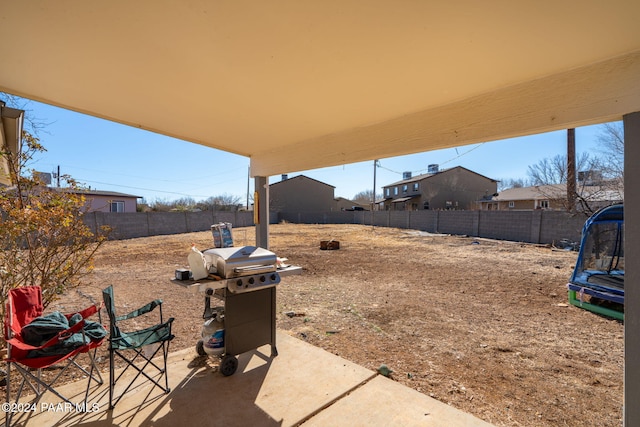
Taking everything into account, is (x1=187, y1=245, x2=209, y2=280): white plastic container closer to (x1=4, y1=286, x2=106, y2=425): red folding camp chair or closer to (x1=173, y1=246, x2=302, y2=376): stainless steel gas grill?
(x1=173, y1=246, x2=302, y2=376): stainless steel gas grill

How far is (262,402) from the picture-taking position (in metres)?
2.10

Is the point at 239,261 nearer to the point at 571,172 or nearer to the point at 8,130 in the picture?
the point at 8,130

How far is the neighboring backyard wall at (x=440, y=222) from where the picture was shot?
37.2 ft

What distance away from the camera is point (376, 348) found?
3.16 m

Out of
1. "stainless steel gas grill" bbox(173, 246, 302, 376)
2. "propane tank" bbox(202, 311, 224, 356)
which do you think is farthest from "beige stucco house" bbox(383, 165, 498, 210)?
"propane tank" bbox(202, 311, 224, 356)

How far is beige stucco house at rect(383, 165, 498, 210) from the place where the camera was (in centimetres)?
2709

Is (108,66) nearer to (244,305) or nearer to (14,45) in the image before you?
(14,45)

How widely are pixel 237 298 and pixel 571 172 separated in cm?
1241

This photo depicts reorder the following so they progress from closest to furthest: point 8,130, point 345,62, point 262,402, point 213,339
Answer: point 345,62
point 262,402
point 213,339
point 8,130

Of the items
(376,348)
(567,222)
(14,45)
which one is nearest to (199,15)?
(14,45)

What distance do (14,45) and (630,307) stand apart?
11.4 feet

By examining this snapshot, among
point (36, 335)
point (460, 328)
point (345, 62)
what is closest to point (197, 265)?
point (36, 335)

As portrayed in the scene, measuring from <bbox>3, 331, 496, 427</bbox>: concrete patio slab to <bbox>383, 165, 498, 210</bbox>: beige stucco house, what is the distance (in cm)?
2663

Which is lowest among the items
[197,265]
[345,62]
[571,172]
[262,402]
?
[262,402]
